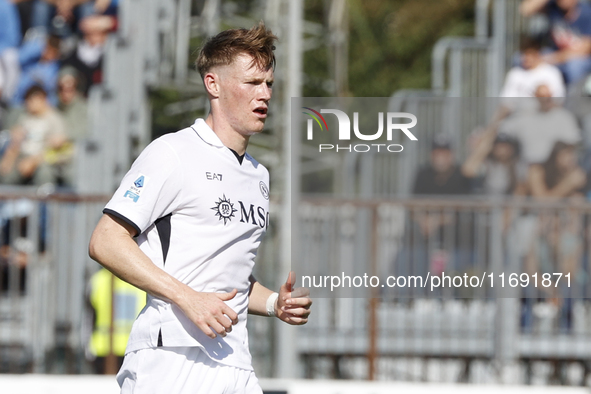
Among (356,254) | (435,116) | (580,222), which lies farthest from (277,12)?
(580,222)

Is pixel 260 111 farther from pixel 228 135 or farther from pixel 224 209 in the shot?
pixel 224 209

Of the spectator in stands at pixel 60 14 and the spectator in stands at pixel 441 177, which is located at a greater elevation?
the spectator in stands at pixel 60 14

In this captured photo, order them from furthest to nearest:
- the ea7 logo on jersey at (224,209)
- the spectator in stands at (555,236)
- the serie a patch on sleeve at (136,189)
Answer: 1. the spectator in stands at (555,236)
2. the ea7 logo on jersey at (224,209)
3. the serie a patch on sleeve at (136,189)

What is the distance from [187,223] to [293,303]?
1.68 ft

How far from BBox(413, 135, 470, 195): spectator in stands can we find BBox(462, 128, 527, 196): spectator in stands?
0.08 metres

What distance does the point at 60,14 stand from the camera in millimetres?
9984

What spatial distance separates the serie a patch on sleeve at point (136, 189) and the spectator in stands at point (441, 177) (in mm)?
4978

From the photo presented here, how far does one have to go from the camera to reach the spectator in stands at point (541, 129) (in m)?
7.48

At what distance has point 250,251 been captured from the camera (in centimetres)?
322

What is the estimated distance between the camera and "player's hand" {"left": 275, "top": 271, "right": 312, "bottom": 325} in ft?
10.5

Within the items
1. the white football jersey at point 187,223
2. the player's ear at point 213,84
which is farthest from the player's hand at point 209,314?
the player's ear at point 213,84

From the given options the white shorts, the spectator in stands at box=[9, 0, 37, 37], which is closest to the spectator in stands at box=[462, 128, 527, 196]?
the white shorts

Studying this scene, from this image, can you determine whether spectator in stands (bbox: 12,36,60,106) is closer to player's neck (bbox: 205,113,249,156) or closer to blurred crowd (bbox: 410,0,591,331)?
blurred crowd (bbox: 410,0,591,331)

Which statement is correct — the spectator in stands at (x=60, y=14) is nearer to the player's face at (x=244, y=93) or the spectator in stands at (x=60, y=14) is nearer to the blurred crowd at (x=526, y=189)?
the blurred crowd at (x=526, y=189)
